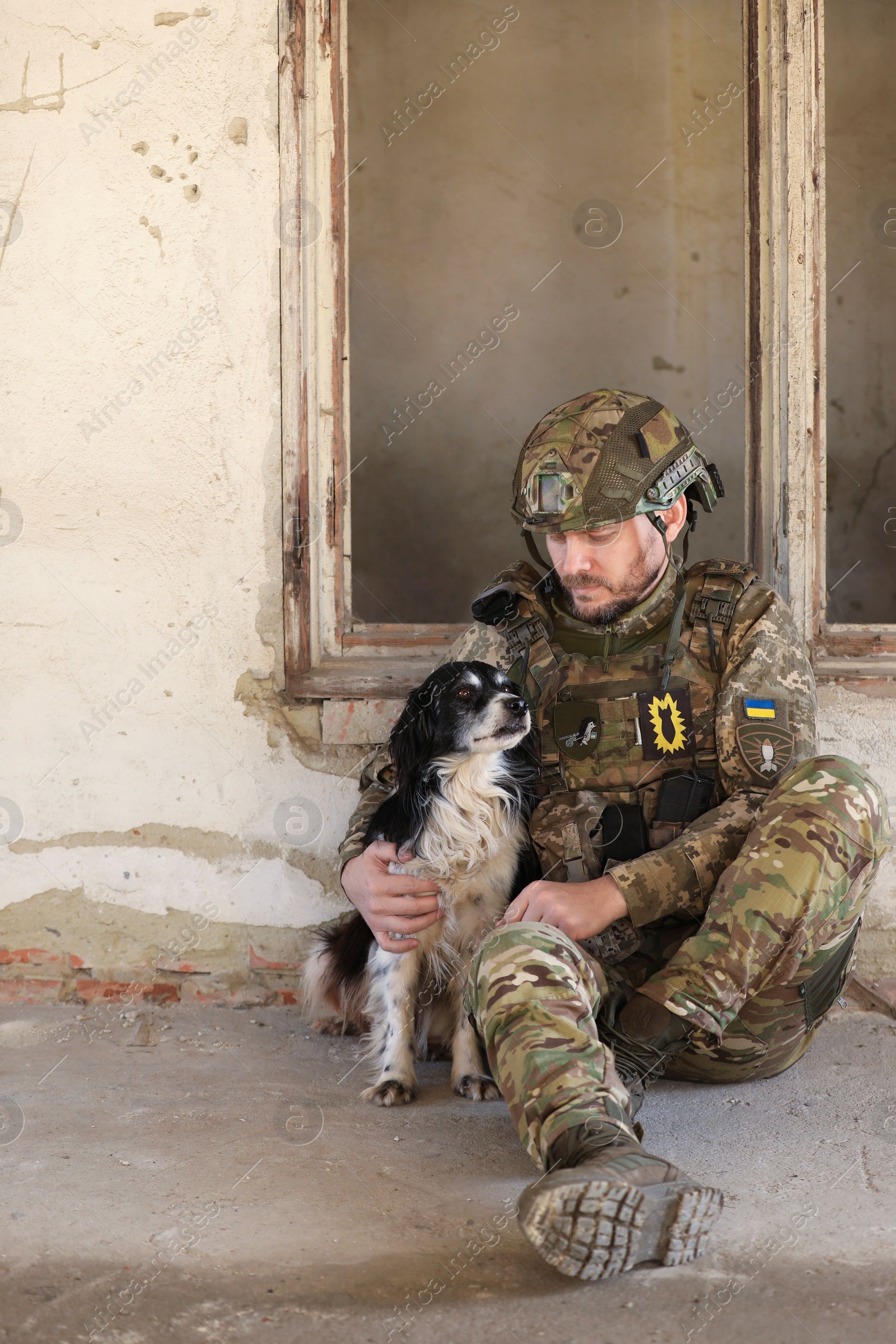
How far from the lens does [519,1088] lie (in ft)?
5.65

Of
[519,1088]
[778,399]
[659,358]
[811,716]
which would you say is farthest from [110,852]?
[659,358]

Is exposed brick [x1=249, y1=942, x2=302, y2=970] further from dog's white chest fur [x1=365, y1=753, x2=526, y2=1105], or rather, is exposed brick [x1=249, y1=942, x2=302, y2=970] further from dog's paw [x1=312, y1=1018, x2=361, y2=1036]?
dog's white chest fur [x1=365, y1=753, x2=526, y2=1105]

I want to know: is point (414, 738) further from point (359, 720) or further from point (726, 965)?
point (726, 965)

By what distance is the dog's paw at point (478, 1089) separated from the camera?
2484 millimetres

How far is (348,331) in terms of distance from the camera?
3117 mm

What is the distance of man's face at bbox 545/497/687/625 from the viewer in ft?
8.12

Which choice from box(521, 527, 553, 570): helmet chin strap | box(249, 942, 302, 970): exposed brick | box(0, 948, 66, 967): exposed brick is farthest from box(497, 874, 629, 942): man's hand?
box(0, 948, 66, 967): exposed brick

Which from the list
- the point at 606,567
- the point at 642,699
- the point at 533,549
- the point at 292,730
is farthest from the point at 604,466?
the point at 292,730

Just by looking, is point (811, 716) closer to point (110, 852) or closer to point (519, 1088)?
point (519, 1088)

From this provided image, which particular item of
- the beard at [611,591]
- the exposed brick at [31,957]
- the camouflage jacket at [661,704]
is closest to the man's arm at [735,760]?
the camouflage jacket at [661,704]

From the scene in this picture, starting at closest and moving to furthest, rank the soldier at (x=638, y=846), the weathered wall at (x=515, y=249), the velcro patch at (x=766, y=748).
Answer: the soldier at (x=638, y=846) < the velcro patch at (x=766, y=748) < the weathered wall at (x=515, y=249)

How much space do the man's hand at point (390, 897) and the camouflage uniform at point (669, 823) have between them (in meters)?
0.15

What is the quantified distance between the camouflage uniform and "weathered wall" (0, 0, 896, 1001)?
625mm

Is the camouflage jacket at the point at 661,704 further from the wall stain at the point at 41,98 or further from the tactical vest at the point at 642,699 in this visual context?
the wall stain at the point at 41,98
